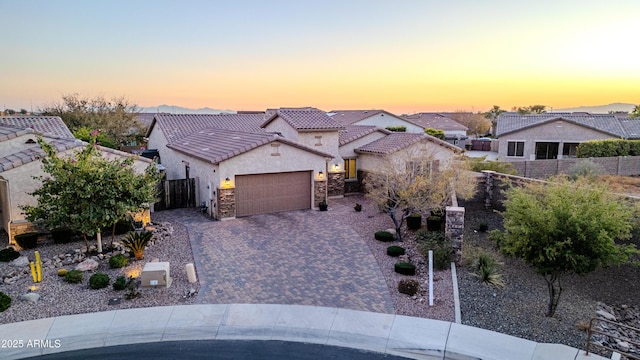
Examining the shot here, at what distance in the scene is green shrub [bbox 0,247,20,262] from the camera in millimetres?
13898

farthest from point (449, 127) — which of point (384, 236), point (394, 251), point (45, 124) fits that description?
point (45, 124)

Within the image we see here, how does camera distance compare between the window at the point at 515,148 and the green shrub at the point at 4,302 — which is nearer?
the green shrub at the point at 4,302

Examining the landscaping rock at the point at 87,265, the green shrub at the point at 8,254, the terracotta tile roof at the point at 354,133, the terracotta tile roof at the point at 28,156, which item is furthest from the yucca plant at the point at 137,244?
the terracotta tile roof at the point at 354,133

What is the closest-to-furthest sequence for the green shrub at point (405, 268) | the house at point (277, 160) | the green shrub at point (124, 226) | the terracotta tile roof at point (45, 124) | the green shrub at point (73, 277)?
the green shrub at point (73, 277)
the green shrub at point (405, 268)
the green shrub at point (124, 226)
the house at point (277, 160)
the terracotta tile roof at point (45, 124)

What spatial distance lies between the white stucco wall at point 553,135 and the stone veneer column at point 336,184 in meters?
22.5

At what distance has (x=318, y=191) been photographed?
22.6 metres

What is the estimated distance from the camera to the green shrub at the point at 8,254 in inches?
547

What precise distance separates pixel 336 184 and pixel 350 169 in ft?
6.83

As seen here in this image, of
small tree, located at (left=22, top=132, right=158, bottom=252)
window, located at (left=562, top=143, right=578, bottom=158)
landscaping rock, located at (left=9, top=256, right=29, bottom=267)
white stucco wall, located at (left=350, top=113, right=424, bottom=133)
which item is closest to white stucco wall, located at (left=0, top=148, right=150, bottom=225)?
small tree, located at (left=22, top=132, right=158, bottom=252)

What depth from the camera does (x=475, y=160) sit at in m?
27.2

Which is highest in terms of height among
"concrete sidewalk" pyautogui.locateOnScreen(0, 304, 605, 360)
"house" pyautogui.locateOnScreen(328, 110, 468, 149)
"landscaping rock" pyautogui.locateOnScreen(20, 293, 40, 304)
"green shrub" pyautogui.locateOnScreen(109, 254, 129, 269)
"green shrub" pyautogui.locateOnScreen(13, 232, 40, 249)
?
"house" pyautogui.locateOnScreen(328, 110, 468, 149)

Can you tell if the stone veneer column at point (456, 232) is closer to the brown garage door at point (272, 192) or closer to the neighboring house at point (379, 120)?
the brown garage door at point (272, 192)

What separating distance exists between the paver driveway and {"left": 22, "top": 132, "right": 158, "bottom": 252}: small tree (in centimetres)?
353

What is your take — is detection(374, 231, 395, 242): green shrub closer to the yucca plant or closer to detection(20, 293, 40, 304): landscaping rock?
the yucca plant
